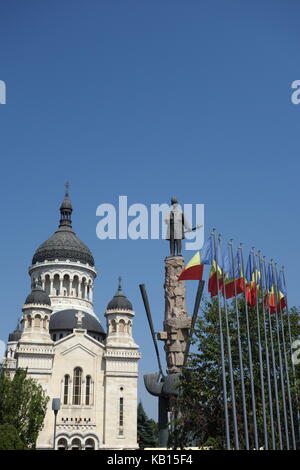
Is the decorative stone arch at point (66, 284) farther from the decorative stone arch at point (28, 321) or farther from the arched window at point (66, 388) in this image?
the arched window at point (66, 388)

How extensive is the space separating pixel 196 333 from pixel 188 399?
3.24 meters

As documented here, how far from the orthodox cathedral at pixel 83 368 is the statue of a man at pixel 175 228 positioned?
90.7 feet

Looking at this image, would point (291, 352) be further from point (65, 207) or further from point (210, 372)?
point (65, 207)

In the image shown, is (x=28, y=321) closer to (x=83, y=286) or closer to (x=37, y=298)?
(x=37, y=298)

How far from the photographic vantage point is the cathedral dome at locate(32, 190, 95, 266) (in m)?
70.2

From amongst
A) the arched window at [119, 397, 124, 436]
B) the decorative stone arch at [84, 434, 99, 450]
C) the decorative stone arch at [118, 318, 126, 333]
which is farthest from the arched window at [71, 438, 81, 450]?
the decorative stone arch at [118, 318, 126, 333]

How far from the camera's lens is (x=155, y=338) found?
30203mm

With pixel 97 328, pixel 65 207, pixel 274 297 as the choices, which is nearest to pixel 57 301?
pixel 97 328

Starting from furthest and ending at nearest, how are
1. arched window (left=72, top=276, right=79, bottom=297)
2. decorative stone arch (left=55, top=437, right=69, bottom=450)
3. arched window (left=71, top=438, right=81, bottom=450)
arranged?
arched window (left=72, top=276, right=79, bottom=297)
arched window (left=71, top=438, right=81, bottom=450)
decorative stone arch (left=55, top=437, right=69, bottom=450)

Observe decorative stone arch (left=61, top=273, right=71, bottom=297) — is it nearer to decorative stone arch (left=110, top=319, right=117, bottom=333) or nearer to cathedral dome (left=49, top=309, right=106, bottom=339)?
cathedral dome (left=49, top=309, right=106, bottom=339)

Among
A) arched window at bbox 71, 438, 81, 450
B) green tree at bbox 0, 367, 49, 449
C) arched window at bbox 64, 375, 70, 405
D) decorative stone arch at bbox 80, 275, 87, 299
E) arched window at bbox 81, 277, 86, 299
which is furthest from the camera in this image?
arched window at bbox 81, 277, 86, 299

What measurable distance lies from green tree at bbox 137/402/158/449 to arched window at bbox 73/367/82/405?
16.5m

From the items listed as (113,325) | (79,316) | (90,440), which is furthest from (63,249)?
(90,440)

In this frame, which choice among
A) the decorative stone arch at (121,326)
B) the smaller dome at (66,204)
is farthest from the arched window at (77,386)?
the smaller dome at (66,204)
